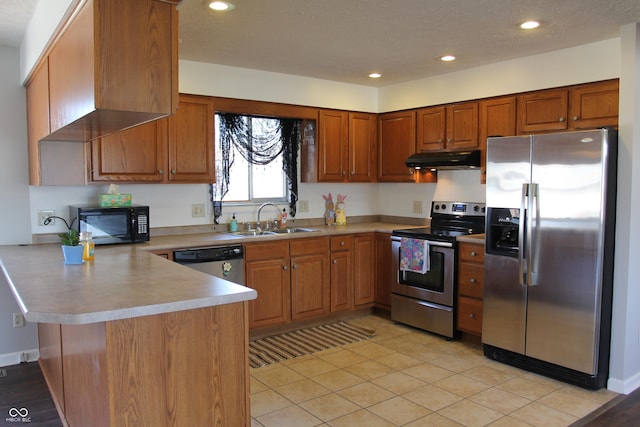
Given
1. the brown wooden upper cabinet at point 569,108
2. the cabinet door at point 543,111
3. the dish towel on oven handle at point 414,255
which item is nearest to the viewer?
the brown wooden upper cabinet at point 569,108

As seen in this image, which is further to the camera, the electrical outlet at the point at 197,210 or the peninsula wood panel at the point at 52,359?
the electrical outlet at the point at 197,210

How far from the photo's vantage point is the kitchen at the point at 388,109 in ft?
10.8

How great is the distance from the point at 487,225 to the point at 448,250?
51cm

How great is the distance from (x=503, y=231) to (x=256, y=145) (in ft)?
7.83

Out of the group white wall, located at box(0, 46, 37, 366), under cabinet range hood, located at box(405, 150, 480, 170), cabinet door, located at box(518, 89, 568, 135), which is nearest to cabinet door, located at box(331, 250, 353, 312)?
under cabinet range hood, located at box(405, 150, 480, 170)

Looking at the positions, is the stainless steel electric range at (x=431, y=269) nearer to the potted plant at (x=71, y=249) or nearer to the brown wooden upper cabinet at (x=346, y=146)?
the brown wooden upper cabinet at (x=346, y=146)

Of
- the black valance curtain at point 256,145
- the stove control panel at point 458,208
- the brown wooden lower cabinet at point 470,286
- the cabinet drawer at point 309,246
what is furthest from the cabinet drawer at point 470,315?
the black valance curtain at point 256,145

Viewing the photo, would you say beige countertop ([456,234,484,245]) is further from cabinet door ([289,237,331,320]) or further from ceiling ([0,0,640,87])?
ceiling ([0,0,640,87])

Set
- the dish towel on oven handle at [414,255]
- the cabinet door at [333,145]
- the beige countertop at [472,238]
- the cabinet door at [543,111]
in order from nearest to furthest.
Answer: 1. the cabinet door at [543,111]
2. the beige countertop at [472,238]
3. the dish towel on oven handle at [414,255]
4. the cabinet door at [333,145]

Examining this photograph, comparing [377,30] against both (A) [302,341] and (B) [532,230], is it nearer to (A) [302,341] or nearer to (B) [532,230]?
(B) [532,230]

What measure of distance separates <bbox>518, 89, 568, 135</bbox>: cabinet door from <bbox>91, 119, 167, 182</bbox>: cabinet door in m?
2.92

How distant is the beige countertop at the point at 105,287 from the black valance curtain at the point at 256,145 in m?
1.33

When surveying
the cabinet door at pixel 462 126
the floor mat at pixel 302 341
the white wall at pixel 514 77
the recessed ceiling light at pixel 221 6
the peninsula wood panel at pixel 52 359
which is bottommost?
the floor mat at pixel 302 341

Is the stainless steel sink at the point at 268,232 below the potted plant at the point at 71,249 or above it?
below
